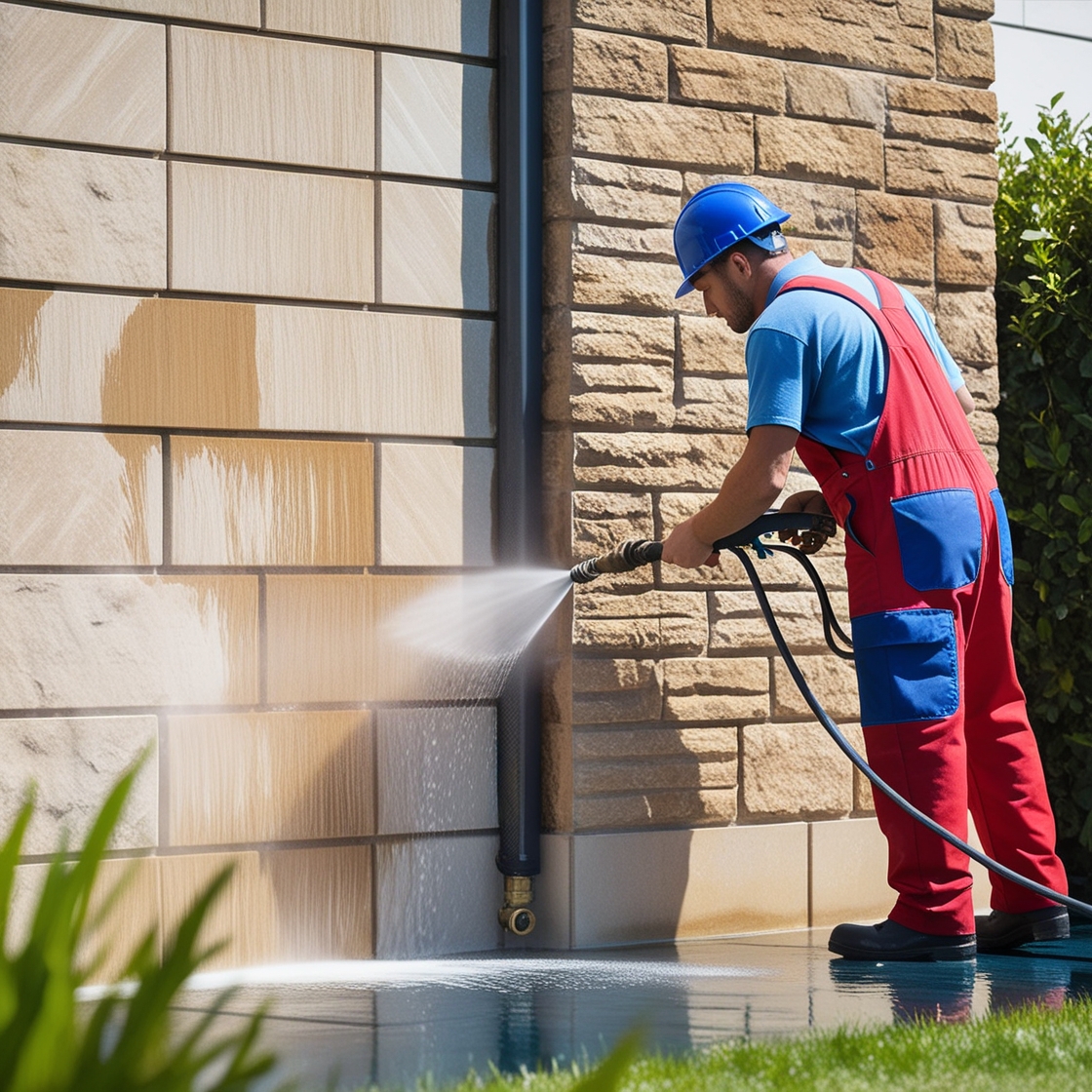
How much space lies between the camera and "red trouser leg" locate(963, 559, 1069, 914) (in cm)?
421

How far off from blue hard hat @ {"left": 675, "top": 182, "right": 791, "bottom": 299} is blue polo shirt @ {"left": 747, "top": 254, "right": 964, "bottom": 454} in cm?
22

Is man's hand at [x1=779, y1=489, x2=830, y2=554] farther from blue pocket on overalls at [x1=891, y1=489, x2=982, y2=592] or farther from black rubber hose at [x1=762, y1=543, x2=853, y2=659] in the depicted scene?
blue pocket on overalls at [x1=891, y1=489, x2=982, y2=592]

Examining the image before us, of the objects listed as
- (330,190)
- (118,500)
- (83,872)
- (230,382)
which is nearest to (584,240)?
(330,190)

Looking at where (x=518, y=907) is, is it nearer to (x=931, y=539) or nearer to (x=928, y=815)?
(x=928, y=815)

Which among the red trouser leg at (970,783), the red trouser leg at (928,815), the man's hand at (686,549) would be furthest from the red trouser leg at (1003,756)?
the man's hand at (686,549)

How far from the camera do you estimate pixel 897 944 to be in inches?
160

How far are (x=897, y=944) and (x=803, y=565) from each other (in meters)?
1.01

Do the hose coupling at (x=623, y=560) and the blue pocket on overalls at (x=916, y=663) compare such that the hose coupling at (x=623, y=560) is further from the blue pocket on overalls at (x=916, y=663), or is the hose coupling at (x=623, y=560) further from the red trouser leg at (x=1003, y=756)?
the red trouser leg at (x=1003, y=756)

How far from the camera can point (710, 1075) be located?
→ 2.72 metres

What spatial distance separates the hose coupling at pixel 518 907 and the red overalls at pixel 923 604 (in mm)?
954

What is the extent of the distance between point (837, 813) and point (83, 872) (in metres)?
3.41

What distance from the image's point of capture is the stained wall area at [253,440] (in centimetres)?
396

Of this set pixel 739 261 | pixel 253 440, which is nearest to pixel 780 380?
pixel 739 261

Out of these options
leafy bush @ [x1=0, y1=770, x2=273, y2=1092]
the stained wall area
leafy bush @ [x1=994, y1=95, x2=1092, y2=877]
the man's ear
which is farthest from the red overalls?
leafy bush @ [x1=0, y1=770, x2=273, y2=1092]
